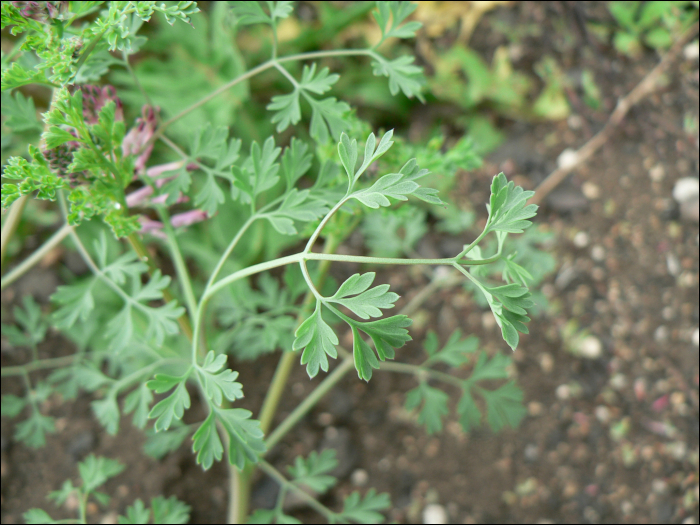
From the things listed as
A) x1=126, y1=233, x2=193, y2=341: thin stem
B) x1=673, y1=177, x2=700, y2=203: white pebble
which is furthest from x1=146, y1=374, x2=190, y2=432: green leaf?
x1=673, y1=177, x2=700, y2=203: white pebble

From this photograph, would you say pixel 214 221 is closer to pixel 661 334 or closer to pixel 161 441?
pixel 161 441

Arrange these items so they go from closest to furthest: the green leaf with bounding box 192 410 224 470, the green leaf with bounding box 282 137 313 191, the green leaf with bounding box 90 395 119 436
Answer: the green leaf with bounding box 192 410 224 470, the green leaf with bounding box 282 137 313 191, the green leaf with bounding box 90 395 119 436

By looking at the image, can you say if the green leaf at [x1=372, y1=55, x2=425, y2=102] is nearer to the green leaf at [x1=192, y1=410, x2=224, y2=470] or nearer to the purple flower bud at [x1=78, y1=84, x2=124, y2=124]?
the purple flower bud at [x1=78, y1=84, x2=124, y2=124]

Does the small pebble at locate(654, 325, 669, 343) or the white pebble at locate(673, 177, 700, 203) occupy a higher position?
the white pebble at locate(673, 177, 700, 203)

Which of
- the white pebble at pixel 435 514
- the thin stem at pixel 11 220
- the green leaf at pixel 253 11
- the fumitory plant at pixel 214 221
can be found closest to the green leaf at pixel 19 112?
the fumitory plant at pixel 214 221

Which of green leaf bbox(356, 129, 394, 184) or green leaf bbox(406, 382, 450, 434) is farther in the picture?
green leaf bbox(406, 382, 450, 434)

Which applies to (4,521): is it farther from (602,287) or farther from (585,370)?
(602,287)

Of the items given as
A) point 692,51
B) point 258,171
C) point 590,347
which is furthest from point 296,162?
point 692,51

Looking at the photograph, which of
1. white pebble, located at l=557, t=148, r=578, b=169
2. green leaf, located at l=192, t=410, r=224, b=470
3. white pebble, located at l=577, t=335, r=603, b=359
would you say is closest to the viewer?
green leaf, located at l=192, t=410, r=224, b=470
